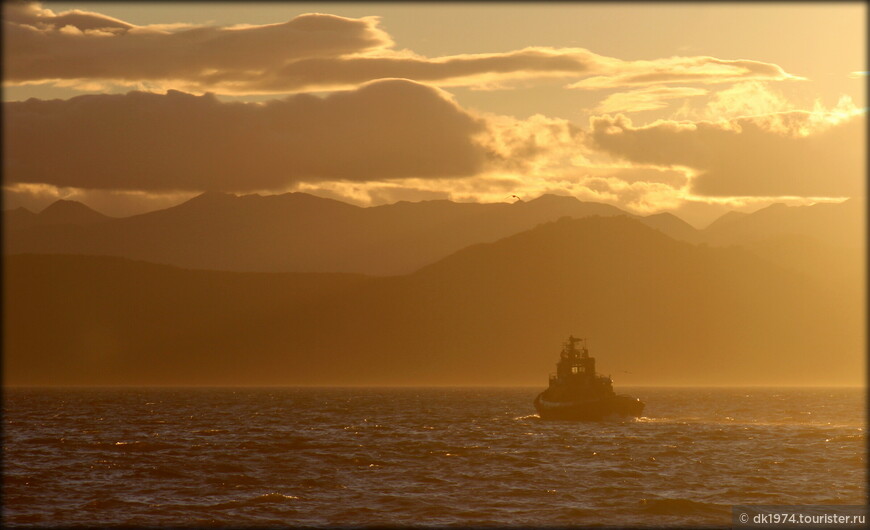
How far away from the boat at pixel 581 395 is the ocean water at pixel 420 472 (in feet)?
11.9

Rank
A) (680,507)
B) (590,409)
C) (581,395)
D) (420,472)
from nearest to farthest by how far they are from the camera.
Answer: (680,507), (420,472), (590,409), (581,395)

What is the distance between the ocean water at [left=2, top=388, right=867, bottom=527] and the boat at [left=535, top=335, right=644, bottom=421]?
143 inches

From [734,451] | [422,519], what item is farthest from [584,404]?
[422,519]

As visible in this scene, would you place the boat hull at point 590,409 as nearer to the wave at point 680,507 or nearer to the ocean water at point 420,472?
the ocean water at point 420,472

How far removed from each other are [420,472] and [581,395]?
2500 inches

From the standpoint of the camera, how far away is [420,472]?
82.2 meters

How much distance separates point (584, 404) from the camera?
466 feet

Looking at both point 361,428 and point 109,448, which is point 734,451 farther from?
point 109,448

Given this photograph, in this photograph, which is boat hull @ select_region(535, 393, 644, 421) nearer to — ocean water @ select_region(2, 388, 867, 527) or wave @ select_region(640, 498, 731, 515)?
ocean water @ select_region(2, 388, 867, 527)

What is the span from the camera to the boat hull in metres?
142

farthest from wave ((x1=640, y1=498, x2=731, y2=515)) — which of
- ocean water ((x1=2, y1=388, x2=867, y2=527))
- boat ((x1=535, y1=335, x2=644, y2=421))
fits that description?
boat ((x1=535, y1=335, x2=644, y2=421))

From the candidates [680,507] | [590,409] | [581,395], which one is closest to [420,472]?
[680,507]

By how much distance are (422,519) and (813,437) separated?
230 ft

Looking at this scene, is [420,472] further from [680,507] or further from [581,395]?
[581,395]
